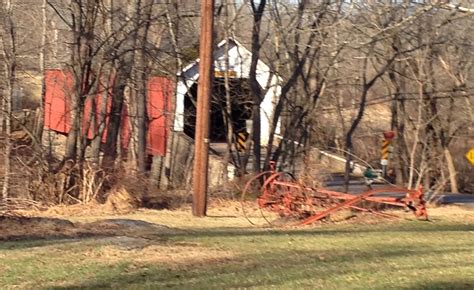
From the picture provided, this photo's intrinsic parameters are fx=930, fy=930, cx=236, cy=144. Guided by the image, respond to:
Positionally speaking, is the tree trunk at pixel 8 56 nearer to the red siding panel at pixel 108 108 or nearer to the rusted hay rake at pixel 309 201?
the red siding panel at pixel 108 108

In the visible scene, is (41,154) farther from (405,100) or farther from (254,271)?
(405,100)

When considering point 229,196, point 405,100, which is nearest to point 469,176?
point 405,100

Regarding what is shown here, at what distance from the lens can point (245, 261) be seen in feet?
39.7

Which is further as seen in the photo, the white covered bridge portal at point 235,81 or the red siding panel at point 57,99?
the white covered bridge portal at point 235,81

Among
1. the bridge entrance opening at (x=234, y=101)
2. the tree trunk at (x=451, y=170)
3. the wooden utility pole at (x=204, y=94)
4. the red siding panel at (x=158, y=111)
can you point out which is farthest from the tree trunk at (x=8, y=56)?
the tree trunk at (x=451, y=170)

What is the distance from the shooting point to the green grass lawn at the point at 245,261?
10203 mm

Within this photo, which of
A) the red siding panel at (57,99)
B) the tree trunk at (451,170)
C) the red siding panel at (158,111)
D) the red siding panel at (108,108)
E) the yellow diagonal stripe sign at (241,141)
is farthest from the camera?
the tree trunk at (451,170)

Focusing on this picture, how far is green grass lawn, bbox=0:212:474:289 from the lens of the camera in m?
10.2

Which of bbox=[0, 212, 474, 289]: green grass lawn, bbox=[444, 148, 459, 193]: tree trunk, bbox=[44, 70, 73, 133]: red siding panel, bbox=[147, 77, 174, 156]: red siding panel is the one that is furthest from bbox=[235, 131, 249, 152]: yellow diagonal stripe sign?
bbox=[0, 212, 474, 289]: green grass lawn

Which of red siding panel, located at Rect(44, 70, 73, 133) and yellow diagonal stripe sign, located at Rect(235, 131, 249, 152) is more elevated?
red siding panel, located at Rect(44, 70, 73, 133)

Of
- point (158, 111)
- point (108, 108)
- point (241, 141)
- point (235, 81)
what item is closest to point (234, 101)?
point (235, 81)

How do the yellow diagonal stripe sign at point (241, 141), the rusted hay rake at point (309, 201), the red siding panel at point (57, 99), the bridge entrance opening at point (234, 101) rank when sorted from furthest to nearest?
the yellow diagonal stripe sign at point (241, 141)
the bridge entrance opening at point (234, 101)
the red siding panel at point (57, 99)
the rusted hay rake at point (309, 201)

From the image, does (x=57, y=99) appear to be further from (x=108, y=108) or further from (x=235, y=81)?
(x=235, y=81)

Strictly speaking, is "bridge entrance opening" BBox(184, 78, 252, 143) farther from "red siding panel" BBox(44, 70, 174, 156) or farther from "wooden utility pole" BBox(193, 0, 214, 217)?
"wooden utility pole" BBox(193, 0, 214, 217)
